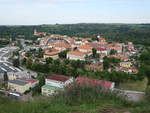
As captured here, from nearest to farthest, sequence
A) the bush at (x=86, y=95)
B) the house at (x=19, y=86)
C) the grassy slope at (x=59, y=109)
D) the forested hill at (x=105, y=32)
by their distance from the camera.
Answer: the grassy slope at (x=59, y=109), the bush at (x=86, y=95), the house at (x=19, y=86), the forested hill at (x=105, y=32)

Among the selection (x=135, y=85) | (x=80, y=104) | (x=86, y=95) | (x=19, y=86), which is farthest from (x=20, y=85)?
(x=135, y=85)

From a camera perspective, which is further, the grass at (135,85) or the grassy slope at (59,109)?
the grass at (135,85)

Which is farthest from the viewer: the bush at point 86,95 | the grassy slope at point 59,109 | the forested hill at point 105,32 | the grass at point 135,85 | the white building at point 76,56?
the forested hill at point 105,32

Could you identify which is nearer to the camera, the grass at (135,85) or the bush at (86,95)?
the bush at (86,95)

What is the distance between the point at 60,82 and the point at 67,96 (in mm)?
6266

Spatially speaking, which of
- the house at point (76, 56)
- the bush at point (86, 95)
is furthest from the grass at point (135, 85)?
the house at point (76, 56)

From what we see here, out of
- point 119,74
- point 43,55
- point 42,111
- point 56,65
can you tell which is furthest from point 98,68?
point 42,111

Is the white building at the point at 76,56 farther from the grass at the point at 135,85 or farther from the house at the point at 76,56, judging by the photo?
the grass at the point at 135,85

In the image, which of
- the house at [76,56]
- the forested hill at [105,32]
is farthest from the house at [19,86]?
the forested hill at [105,32]

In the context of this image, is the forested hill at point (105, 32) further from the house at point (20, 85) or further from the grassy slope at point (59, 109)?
the grassy slope at point (59, 109)

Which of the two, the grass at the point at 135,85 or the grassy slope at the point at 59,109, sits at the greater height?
the grassy slope at the point at 59,109

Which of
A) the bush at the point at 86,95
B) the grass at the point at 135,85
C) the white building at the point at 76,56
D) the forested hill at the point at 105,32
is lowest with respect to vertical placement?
the grass at the point at 135,85

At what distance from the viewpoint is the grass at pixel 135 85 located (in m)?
10.6

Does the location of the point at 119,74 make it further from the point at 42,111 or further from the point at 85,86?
the point at 42,111
